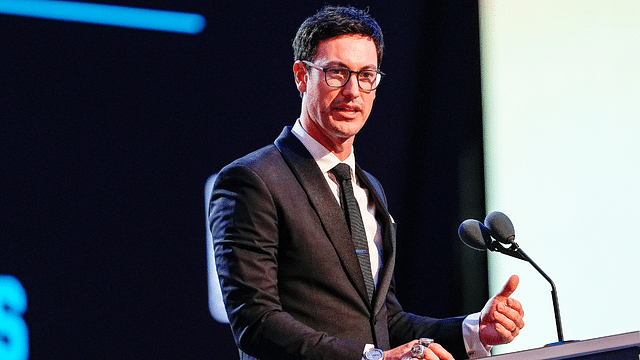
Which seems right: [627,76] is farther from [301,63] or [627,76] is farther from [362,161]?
[301,63]

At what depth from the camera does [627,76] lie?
9.14ft

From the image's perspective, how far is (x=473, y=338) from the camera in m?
1.68

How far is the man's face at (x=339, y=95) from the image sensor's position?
5.78 ft

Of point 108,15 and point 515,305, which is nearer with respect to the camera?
point 515,305

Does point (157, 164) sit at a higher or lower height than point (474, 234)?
higher

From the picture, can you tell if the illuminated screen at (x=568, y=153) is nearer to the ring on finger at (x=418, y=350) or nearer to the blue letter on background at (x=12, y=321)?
the ring on finger at (x=418, y=350)

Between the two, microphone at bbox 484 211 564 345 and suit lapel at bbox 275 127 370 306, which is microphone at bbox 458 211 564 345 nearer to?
microphone at bbox 484 211 564 345

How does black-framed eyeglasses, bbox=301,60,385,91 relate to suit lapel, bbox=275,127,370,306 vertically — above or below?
above

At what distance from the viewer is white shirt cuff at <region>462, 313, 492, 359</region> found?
167cm

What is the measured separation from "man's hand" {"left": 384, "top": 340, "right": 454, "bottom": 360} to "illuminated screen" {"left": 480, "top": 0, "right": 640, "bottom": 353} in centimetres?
179

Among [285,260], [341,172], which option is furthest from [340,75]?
[285,260]

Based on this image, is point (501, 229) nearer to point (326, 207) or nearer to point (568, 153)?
point (326, 207)

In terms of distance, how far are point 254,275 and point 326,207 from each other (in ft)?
0.86

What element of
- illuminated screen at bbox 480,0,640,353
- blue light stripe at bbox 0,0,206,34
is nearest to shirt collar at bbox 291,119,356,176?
blue light stripe at bbox 0,0,206,34
